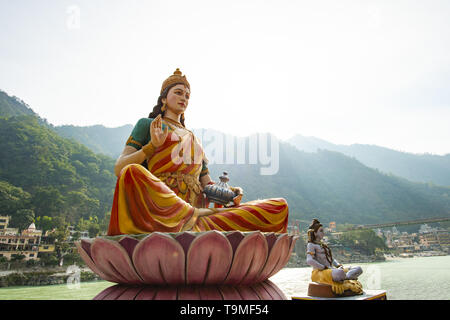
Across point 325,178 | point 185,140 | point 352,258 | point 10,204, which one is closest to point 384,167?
point 325,178

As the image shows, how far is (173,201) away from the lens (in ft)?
8.20

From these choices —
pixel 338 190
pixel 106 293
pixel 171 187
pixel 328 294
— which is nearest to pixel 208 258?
pixel 106 293

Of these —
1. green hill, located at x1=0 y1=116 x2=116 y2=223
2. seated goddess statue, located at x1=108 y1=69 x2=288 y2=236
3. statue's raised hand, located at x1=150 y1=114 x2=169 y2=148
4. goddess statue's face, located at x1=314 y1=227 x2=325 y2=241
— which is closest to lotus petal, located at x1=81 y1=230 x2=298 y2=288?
seated goddess statue, located at x1=108 y1=69 x2=288 y2=236

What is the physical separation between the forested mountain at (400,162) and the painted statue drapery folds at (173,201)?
7632cm

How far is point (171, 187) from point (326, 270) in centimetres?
236

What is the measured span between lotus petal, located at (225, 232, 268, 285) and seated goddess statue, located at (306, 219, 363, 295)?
1976 millimetres

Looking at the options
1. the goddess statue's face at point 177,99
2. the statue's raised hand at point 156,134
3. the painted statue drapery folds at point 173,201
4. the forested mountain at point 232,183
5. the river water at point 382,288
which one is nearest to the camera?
the painted statue drapery folds at point 173,201

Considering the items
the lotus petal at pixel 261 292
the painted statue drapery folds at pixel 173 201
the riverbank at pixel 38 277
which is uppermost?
the painted statue drapery folds at pixel 173 201

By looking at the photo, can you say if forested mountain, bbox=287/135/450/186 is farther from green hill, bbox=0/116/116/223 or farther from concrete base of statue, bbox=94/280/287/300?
concrete base of statue, bbox=94/280/287/300

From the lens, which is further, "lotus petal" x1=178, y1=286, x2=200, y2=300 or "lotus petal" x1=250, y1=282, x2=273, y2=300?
"lotus petal" x1=250, y1=282, x2=273, y2=300

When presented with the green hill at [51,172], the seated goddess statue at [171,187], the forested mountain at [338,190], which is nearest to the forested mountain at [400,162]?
the forested mountain at [338,190]

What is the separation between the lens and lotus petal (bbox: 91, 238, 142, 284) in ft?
6.56

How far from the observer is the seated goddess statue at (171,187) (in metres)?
2.32

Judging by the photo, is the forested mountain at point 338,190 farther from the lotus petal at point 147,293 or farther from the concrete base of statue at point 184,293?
the lotus petal at point 147,293
